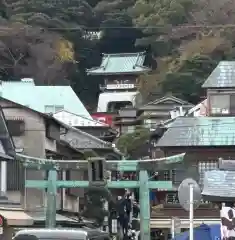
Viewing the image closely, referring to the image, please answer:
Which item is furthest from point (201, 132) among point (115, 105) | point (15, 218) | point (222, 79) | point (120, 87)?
point (120, 87)

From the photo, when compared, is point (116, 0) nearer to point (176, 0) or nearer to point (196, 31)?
point (176, 0)

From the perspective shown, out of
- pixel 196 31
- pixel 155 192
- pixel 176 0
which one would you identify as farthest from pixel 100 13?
pixel 155 192

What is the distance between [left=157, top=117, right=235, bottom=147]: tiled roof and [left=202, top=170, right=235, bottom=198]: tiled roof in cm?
1406

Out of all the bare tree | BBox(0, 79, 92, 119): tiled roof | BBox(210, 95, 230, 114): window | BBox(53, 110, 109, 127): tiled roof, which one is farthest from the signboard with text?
BBox(210, 95, 230, 114): window

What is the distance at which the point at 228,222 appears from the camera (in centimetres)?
1289

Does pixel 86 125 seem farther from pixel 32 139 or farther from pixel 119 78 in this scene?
pixel 32 139

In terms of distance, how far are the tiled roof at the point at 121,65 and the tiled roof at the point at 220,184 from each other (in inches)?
2067

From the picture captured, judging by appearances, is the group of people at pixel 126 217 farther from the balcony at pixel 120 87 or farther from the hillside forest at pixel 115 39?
the balcony at pixel 120 87

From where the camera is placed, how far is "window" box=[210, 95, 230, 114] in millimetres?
30125

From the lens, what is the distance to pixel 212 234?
50.3 ft

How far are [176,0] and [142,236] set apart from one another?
42233mm

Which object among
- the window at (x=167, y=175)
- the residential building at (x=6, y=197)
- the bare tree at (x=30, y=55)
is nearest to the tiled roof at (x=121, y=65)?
the bare tree at (x=30, y=55)

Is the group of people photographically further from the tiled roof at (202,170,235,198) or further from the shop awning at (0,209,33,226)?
the tiled roof at (202,170,235,198)

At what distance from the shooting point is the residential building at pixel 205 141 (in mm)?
28688
